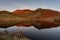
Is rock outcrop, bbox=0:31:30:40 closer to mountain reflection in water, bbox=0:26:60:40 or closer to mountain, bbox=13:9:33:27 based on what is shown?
mountain reflection in water, bbox=0:26:60:40

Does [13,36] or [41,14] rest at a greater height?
[41,14]

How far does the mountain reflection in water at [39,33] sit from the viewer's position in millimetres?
6629

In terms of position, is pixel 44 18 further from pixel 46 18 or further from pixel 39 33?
pixel 39 33

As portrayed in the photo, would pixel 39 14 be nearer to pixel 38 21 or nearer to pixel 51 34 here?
pixel 38 21

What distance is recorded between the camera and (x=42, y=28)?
6.73 meters

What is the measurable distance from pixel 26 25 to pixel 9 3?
32.6 inches

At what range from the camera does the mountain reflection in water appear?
6.63m

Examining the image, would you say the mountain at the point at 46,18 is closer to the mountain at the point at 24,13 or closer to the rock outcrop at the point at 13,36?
the mountain at the point at 24,13

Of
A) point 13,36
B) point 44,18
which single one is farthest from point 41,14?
point 13,36

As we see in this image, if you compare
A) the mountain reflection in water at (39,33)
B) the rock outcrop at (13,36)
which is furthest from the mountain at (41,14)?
the rock outcrop at (13,36)

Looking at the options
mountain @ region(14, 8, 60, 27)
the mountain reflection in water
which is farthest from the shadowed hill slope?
the mountain reflection in water

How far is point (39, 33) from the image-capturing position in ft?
22.0

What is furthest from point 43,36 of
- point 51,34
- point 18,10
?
point 18,10

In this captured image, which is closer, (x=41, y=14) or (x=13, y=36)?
(x=13, y=36)
